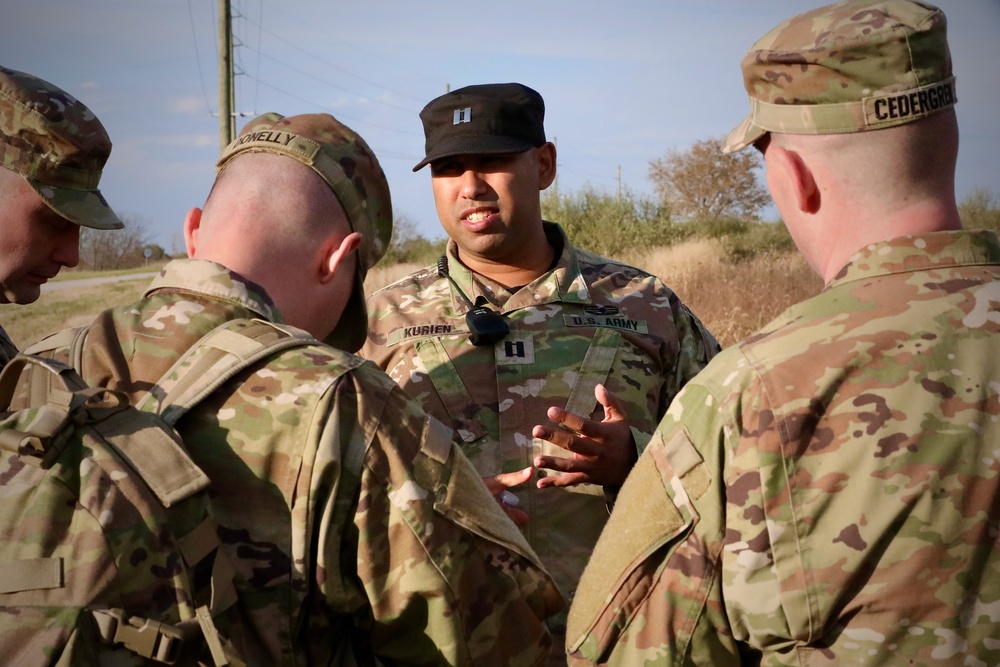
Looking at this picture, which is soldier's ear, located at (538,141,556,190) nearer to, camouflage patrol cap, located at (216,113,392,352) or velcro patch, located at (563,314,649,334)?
velcro patch, located at (563,314,649,334)

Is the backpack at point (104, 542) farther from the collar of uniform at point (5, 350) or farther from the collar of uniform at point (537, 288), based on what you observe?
the collar of uniform at point (537, 288)

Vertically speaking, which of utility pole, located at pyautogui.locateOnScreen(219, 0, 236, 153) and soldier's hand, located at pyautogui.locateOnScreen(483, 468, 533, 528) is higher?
utility pole, located at pyautogui.locateOnScreen(219, 0, 236, 153)

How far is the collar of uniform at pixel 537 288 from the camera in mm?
3486

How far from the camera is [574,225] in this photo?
21438 mm

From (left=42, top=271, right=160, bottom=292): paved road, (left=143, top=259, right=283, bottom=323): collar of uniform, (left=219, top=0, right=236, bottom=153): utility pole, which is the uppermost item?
(left=219, top=0, right=236, bottom=153): utility pole

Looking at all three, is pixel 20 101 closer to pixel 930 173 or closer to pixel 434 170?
pixel 434 170

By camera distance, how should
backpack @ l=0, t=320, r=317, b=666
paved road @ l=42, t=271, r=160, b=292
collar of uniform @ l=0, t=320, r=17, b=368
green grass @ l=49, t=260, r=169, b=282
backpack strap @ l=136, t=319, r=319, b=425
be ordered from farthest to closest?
green grass @ l=49, t=260, r=169, b=282 → paved road @ l=42, t=271, r=160, b=292 → collar of uniform @ l=0, t=320, r=17, b=368 → backpack strap @ l=136, t=319, r=319, b=425 → backpack @ l=0, t=320, r=317, b=666

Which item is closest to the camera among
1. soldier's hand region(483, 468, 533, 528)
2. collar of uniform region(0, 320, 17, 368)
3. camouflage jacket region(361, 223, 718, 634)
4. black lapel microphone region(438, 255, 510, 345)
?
soldier's hand region(483, 468, 533, 528)

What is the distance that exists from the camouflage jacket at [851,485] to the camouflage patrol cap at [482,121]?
6.17 ft

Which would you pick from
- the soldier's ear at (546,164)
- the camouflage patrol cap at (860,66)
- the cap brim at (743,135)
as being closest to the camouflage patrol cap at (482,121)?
the soldier's ear at (546,164)

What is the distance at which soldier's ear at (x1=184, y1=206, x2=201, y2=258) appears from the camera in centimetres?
212

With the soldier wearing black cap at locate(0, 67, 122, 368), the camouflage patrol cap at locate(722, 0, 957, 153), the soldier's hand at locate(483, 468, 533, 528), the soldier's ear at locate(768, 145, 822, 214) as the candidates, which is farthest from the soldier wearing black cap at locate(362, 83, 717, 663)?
the camouflage patrol cap at locate(722, 0, 957, 153)

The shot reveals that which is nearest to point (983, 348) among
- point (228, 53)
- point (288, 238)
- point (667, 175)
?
point (288, 238)

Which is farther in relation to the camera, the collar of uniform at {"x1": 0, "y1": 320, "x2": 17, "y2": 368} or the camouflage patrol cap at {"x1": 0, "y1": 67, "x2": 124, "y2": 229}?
the collar of uniform at {"x1": 0, "y1": 320, "x2": 17, "y2": 368}
